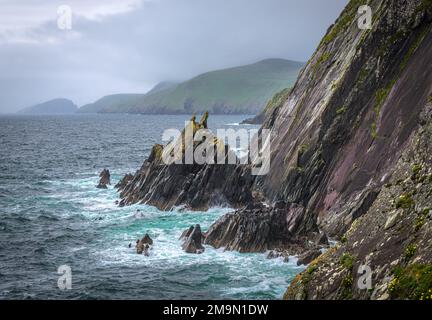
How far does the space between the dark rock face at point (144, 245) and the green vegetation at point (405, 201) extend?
24208 mm

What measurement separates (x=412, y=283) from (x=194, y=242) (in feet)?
83.6

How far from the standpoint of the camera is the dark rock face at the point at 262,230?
42969 millimetres

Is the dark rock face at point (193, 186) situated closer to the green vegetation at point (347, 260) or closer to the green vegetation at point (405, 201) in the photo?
the green vegetation at point (347, 260)

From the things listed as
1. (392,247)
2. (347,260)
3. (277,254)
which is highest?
(392,247)

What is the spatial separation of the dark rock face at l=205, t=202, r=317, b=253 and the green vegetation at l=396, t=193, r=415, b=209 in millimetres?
15609

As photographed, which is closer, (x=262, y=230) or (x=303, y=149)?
(x=262, y=230)

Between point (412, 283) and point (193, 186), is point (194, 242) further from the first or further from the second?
point (412, 283)

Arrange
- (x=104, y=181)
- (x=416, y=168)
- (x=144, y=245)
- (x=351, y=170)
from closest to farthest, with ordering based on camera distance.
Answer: (x=416, y=168) < (x=144, y=245) < (x=351, y=170) < (x=104, y=181)

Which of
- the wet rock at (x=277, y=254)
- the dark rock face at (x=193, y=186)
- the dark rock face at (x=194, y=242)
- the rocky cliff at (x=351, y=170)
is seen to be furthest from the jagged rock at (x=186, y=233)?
the dark rock face at (x=193, y=186)

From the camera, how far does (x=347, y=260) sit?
86.7 feet

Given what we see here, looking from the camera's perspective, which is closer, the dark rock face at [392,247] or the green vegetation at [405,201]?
the dark rock face at [392,247]

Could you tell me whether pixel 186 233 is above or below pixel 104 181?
below

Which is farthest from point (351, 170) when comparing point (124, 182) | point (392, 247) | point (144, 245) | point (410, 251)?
point (124, 182)

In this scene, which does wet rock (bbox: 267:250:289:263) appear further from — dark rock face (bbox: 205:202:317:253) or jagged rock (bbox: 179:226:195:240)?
jagged rock (bbox: 179:226:195:240)
